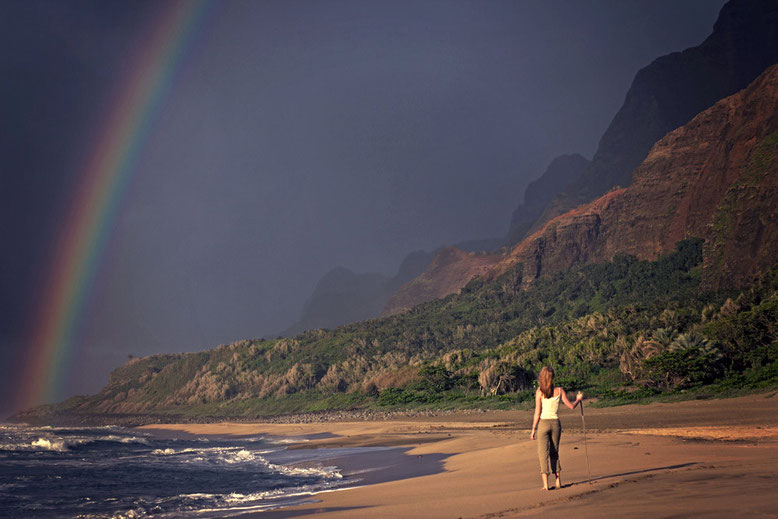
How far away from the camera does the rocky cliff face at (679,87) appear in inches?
5295

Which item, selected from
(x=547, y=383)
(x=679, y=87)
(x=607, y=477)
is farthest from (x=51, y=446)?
(x=679, y=87)

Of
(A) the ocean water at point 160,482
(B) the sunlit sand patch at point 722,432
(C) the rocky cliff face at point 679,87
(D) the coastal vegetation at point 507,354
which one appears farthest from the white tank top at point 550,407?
(C) the rocky cliff face at point 679,87

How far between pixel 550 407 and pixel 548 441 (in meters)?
0.67

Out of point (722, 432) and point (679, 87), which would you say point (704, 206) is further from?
point (679, 87)

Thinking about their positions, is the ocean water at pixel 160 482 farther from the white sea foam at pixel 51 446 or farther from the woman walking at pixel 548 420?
the woman walking at pixel 548 420

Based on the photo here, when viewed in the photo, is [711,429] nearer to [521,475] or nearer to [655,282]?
[521,475]

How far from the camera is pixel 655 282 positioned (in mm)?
77250

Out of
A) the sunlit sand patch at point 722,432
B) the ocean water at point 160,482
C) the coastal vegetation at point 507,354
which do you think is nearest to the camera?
the ocean water at point 160,482

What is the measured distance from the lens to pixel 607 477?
1035cm

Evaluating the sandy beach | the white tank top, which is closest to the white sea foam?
the sandy beach

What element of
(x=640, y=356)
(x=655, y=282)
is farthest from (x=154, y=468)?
(x=655, y=282)

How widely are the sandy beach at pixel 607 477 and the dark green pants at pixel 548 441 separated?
49 centimetres

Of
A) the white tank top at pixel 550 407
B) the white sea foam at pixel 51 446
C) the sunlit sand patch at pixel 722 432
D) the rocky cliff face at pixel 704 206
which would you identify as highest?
the rocky cliff face at pixel 704 206

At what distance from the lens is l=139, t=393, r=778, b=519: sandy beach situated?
7.40 metres
